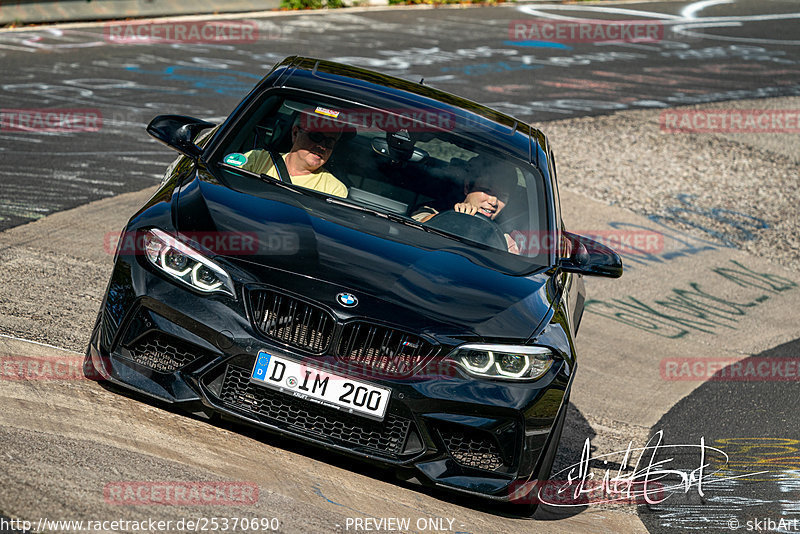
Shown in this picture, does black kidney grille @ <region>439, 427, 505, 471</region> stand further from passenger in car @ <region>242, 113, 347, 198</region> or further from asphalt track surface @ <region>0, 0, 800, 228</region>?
asphalt track surface @ <region>0, 0, 800, 228</region>

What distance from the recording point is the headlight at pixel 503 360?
414 centimetres

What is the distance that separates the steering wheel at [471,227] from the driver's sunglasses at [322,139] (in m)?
0.74

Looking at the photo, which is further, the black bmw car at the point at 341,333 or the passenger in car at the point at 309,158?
the passenger in car at the point at 309,158

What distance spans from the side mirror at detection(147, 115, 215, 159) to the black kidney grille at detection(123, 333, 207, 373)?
4.37 ft

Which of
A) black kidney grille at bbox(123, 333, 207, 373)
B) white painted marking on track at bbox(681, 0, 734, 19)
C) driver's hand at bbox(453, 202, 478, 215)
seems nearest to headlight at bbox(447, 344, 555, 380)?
black kidney grille at bbox(123, 333, 207, 373)

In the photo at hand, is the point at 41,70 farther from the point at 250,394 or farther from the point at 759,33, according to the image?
the point at 759,33

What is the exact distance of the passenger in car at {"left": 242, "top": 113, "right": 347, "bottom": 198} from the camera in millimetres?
5254

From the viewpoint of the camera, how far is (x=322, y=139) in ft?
17.9

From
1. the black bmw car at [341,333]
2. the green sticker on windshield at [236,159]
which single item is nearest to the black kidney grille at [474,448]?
the black bmw car at [341,333]

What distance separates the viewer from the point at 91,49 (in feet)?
Result: 48.5

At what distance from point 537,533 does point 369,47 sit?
48.4ft

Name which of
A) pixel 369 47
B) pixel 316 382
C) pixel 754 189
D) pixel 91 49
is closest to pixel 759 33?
pixel 369 47

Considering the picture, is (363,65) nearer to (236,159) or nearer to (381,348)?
(236,159)

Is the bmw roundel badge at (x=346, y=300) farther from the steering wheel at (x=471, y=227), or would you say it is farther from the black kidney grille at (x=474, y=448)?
the steering wheel at (x=471, y=227)
